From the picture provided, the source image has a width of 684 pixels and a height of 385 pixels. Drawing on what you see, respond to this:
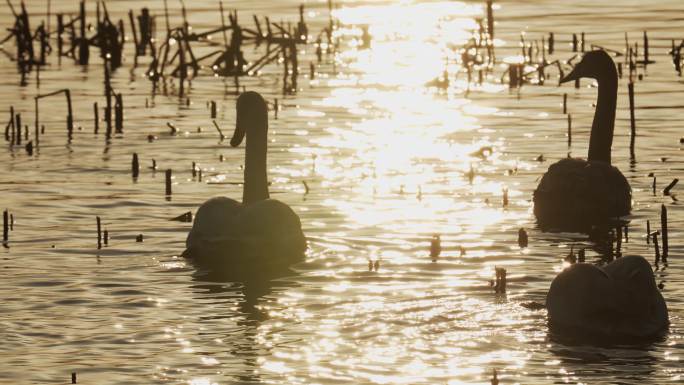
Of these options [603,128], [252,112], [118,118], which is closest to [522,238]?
[252,112]

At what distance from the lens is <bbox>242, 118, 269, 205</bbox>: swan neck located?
16.6m

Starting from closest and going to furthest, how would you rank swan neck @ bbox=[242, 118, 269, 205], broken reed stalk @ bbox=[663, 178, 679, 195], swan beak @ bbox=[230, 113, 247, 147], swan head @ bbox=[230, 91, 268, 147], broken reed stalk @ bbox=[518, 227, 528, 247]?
broken reed stalk @ bbox=[518, 227, 528, 247], swan neck @ bbox=[242, 118, 269, 205], swan head @ bbox=[230, 91, 268, 147], swan beak @ bbox=[230, 113, 247, 147], broken reed stalk @ bbox=[663, 178, 679, 195]

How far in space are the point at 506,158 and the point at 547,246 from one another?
544cm

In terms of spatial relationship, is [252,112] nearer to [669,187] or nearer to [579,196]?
[579,196]

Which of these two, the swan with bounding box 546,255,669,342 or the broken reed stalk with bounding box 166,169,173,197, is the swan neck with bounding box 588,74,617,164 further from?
the swan with bounding box 546,255,669,342

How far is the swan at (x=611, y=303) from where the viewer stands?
1208cm

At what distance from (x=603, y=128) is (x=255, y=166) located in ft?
17.2

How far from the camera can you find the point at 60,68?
31.7 metres

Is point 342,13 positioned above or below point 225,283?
above

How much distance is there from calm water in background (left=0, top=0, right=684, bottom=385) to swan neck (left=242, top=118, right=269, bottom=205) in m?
0.86

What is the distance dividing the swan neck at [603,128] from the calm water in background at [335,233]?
639 millimetres

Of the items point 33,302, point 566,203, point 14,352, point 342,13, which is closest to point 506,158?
point 566,203

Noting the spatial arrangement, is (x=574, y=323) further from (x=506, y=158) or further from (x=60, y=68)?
(x=60, y=68)

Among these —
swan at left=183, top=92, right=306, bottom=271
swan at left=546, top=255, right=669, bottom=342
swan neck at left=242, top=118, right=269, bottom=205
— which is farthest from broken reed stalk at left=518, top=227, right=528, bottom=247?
swan at left=546, top=255, right=669, bottom=342
